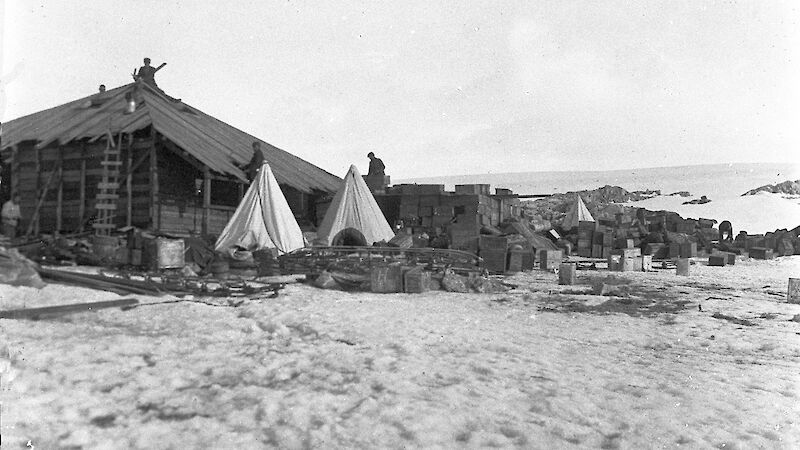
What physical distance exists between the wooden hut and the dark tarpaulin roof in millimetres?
55

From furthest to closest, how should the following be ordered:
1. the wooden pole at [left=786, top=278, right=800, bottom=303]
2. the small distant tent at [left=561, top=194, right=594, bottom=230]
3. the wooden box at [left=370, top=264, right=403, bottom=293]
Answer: the small distant tent at [left=561, top=194, right=594, bottom=230], the wooden box at [left=370, top=264, right=403, bottom=293], the wooden pole at [left=786, top=278, right=800, bottom=303]

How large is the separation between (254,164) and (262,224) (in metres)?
3.97

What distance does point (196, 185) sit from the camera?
50.7 feet

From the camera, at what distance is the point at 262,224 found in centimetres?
1275

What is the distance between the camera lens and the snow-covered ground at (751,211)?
27.4 meters

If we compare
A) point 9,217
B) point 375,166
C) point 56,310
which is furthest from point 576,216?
point 56,310

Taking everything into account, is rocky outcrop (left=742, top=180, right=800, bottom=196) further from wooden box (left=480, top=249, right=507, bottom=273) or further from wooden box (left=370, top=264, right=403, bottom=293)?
wooden box (left=370, top=264, right=403, bottom=293)

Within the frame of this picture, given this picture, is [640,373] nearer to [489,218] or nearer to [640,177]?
[489,218]

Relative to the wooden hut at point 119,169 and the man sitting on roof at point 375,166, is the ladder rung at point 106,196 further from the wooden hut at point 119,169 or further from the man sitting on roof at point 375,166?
the man sitting on roof at point 375,166

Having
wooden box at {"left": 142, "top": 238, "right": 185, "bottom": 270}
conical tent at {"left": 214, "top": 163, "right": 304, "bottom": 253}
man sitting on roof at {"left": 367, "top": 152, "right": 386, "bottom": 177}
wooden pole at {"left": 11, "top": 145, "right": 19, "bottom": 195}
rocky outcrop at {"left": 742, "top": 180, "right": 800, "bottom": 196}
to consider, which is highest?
rocky outcrop at {"left": 742, "top": 180, "right": 800, "bottom": 196}

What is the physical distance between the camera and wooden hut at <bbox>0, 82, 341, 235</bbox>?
44.6 ft

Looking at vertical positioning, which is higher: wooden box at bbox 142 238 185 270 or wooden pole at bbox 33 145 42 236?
wooden pole at bbox 33 145 42 236

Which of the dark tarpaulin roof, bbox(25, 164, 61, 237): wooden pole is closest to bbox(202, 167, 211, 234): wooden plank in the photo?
the dark tarpaulin roof

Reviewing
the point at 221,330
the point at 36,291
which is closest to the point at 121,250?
the point at 36,291
